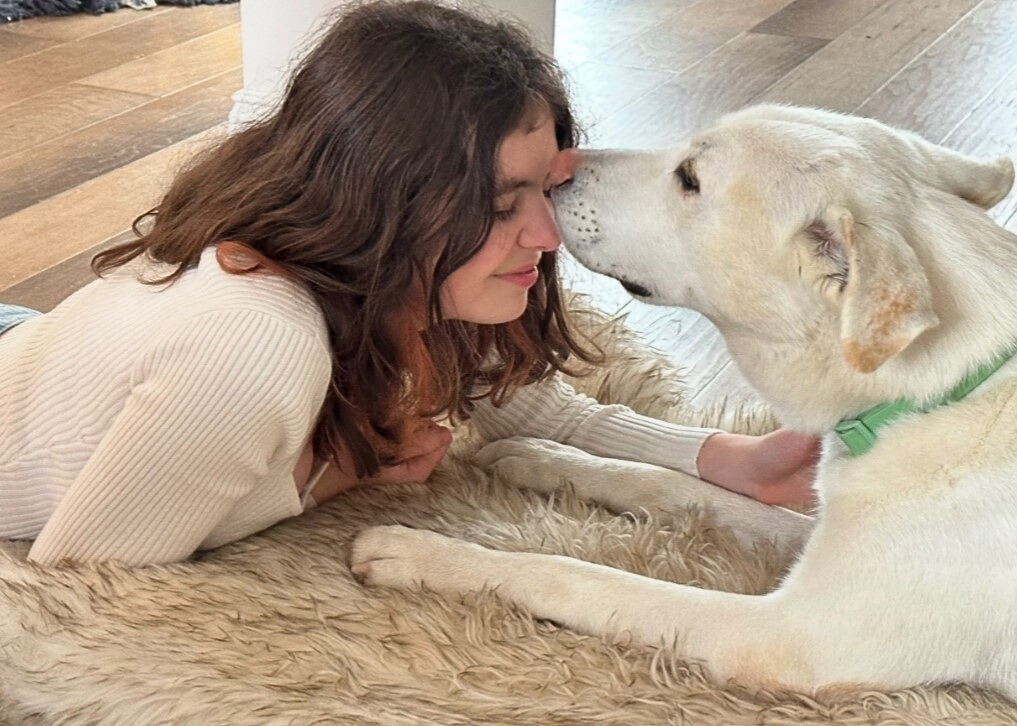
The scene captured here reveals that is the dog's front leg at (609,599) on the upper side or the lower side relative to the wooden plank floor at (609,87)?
upper

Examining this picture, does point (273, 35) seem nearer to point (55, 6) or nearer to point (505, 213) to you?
point (505, 213)

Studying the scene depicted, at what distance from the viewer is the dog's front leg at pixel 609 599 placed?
4.72ft

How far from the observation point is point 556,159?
1.67 meters

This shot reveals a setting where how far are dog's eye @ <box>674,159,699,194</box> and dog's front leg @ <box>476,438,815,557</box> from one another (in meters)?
0.49

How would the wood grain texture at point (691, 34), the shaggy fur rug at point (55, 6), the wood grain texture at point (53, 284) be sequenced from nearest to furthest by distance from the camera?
1. the wood grain texture at point (53, 284)
2. the wood grain texture at point (691, 34)
3. the shaggy fur rug at point (55, 6)

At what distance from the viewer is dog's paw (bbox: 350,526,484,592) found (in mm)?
1586

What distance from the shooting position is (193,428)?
1489mm

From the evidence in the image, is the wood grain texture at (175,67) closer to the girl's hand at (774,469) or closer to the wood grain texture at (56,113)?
the wood grain texture at (56,113)

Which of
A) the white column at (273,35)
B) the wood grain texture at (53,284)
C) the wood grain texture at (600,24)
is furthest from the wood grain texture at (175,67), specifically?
the wood grain texture at (53,284)

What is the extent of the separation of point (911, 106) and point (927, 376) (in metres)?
2.57

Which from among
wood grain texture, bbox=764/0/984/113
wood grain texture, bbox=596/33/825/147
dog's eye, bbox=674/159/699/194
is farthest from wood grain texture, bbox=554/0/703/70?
dog's eye, bbox=674/159/699/194

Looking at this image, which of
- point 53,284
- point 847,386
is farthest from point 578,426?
point 53,284

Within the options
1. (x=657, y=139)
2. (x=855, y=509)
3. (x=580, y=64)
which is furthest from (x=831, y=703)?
(x=580, y=64)

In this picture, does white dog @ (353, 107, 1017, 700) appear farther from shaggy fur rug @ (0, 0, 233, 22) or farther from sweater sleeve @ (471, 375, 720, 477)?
shaggy fur rug @ (0, 0, 233, 22)
